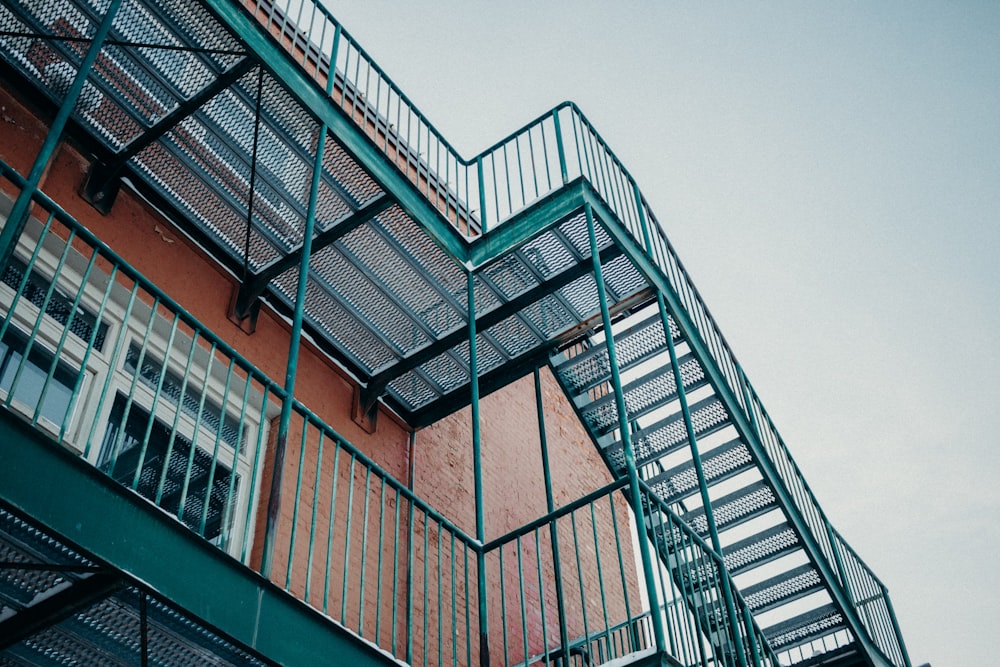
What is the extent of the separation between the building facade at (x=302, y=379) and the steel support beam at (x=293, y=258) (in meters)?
0.04

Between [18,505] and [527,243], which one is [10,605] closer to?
[18,505]

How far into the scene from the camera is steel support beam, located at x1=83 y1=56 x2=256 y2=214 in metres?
7.28

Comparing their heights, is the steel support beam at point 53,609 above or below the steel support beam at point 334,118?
below

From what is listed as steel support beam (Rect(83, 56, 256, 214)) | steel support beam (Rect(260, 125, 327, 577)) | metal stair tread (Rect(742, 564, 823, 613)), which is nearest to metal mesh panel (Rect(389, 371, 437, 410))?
steel support beam (Rect(260, 125, 327, 577))

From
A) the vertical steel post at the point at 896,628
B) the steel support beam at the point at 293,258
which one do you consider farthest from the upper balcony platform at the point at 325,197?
the vertical steel post at the point at 896,628

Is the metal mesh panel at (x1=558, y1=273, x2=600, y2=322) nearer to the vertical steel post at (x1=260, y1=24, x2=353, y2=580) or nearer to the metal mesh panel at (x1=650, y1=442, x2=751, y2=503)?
the metal mesh panel at (x1=650, y1=442, x2=751, y2=503)

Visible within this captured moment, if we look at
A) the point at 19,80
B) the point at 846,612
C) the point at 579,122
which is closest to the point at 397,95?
the point at 579,122

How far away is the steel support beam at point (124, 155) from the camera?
23.9 feet

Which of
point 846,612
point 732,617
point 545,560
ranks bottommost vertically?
point 732,617

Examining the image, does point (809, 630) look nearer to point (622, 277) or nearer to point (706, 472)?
point (706, 472)

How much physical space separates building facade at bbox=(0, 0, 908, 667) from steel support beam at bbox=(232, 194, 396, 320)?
0.14 feet

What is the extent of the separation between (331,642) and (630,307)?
16.1 ft

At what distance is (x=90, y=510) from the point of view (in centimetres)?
434

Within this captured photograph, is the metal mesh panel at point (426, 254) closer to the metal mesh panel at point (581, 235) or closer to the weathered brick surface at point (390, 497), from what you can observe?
the metal mesh panel at point (581, 235)
